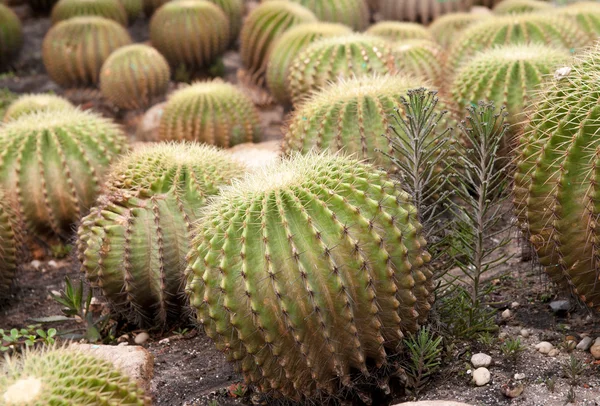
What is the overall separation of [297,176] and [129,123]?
5.41 m

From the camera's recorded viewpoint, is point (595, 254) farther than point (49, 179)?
No

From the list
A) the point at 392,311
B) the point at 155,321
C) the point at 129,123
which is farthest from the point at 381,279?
the point at 129,123

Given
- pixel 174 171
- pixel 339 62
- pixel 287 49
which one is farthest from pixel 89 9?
pixel 174 171

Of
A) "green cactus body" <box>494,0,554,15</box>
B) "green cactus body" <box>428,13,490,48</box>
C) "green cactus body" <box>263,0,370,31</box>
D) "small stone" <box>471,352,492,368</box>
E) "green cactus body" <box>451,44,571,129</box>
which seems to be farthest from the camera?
"green cactus body" <box>263,0,370,31</box>

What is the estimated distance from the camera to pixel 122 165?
4090mm

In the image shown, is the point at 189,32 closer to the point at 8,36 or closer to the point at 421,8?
the point at 8,36

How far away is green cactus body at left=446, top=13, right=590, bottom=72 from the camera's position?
18.5 ft

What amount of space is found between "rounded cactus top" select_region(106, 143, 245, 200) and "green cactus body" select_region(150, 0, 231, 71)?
4854 millimetres

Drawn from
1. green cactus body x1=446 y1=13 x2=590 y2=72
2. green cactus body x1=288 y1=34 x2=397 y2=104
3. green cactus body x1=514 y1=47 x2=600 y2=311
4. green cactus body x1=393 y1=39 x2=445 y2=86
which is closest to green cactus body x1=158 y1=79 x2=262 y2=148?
green cactus body x1=288 y1=34 x2=397 y2=104

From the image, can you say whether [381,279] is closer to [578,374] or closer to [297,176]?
[297,176]

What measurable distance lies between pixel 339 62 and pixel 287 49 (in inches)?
60.9

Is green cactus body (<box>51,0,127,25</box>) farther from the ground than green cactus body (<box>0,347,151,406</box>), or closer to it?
closer to it

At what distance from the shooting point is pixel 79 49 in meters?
8.36

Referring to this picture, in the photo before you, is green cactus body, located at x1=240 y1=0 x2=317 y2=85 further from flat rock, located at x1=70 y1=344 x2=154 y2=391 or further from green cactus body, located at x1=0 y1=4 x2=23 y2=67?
flat rock, located at x1=70 y1=344 x2=154 y2=391
